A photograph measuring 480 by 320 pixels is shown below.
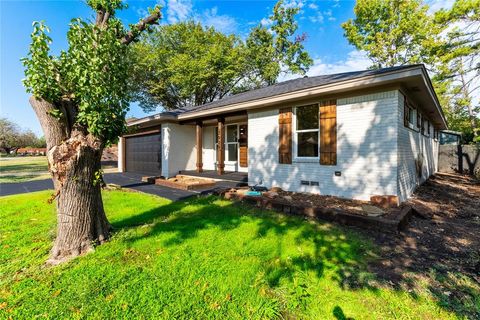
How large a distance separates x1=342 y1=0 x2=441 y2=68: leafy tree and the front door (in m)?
16.3

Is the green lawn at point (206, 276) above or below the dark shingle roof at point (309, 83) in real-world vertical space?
below

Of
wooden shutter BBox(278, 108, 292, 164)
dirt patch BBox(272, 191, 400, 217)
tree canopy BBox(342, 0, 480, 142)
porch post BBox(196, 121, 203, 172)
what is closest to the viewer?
dirt patch BBox(272, 191, 400, 217)

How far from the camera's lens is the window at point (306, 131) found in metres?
6.16

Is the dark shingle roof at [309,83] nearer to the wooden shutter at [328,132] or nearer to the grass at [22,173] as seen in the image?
the wooden shutter at [328,132]

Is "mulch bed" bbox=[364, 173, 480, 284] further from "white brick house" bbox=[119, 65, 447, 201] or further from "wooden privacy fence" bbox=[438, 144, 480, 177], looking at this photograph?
"wooden privacy fence" bbox=[438, 144, 480, 177]

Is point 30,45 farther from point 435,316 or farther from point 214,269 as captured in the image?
point 435,316

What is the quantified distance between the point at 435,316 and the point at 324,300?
951 mm

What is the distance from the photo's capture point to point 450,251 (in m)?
3.20

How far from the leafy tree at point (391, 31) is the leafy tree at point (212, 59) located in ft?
15.5

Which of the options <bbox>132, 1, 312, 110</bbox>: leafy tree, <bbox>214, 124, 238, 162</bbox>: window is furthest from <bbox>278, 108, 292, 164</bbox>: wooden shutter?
<bbox>132, 1, 312, 110</bbox>: leafy tree

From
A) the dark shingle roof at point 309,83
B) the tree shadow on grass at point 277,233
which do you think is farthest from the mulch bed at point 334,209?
the dark shingle roof at point 309,83

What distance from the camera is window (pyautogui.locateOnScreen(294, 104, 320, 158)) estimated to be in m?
6.16

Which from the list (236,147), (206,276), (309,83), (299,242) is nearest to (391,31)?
(309,83)

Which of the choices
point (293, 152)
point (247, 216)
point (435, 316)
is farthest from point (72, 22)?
point (293, 152)
